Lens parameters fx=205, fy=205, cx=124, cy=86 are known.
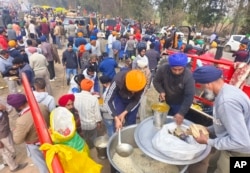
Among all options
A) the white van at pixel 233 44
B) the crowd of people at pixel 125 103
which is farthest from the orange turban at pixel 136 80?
the white van at pixel 233 44

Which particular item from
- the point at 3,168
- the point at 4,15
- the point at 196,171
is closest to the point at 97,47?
the point at 3,168

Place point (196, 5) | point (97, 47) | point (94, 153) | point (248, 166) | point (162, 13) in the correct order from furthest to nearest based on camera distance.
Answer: point (162, 13) < point (196, 5) < point (97, 47) < point (94, 153) < point (248, 166)

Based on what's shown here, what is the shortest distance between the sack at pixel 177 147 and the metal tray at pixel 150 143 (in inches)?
1.7

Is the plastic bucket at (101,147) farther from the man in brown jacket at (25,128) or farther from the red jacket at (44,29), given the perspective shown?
the red jacket at (44,29)

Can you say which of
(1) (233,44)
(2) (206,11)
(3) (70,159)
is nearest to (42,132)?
(3) (70,159)

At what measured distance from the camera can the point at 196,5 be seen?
24969mm

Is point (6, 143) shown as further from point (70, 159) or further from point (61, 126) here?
point (70, 159)

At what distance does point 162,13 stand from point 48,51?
23.7 meters

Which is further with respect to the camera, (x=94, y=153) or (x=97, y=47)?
(x=97, y=47)

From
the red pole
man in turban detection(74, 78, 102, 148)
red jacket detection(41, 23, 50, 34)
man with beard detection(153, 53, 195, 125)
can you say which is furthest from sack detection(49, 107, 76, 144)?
red jacket detection(41, 23, 50, 34)

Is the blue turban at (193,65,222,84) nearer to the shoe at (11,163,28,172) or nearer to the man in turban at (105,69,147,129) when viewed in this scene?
the man in turban at (105,69,147,129)

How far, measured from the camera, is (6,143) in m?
3.50

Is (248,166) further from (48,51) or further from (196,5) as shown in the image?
(196,5)

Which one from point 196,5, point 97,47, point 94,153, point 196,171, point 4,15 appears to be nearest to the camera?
point 196,171
